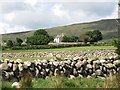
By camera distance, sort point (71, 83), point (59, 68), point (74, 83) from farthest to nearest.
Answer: point (59, 68) → point (74, 83) → point (71, 83)

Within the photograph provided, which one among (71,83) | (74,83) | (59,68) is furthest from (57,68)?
(71,83)

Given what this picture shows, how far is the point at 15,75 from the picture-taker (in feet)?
58.0

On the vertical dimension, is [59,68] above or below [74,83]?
above

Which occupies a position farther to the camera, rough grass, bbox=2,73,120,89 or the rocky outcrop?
the rocky outcrop

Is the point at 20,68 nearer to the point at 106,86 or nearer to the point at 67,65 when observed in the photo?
the point at 67,65

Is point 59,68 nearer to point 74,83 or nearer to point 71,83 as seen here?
point 74,83

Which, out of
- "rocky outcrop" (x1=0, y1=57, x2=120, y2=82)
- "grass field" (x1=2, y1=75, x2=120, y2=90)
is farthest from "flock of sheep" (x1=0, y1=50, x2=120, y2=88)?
"grass field" (x1=2, y1=75, x2=120, y2=90)

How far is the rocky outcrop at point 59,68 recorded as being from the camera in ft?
58.0

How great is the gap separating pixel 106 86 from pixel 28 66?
21.7 feet

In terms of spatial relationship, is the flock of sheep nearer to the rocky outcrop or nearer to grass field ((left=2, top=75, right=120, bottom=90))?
the rocky outcrop

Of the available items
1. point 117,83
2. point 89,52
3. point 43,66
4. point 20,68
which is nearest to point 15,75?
point 20,68

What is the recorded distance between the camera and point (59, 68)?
20.1 m

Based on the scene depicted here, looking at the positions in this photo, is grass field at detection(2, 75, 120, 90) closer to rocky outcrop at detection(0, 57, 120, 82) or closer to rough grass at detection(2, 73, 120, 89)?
→ rough grass at detection(2, 73, 120, 89)

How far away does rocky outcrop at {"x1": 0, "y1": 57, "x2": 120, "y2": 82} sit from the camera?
17672 millimetres
